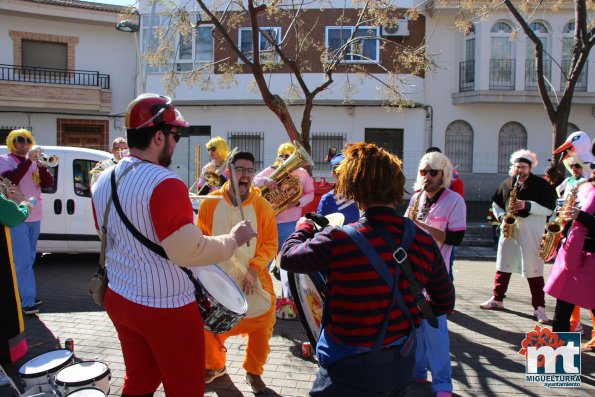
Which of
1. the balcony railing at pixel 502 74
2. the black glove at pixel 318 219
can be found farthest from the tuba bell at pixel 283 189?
the balcony railing at pixel 502 74

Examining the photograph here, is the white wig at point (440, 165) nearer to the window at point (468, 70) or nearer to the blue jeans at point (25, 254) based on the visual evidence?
the blue jeans at point (25, 254)

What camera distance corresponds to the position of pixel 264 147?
18938 mm

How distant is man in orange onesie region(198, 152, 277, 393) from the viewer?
3.89m

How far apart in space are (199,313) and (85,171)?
21.8 ft

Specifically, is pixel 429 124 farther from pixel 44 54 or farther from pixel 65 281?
pixel 44 54

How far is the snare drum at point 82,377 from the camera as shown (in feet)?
10.1

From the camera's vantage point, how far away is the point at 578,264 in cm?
429

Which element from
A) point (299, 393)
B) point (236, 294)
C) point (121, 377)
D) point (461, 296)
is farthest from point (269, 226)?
point (461, 296)

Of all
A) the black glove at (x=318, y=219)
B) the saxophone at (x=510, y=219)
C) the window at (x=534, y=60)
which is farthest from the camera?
the window at (x=534, y=60)

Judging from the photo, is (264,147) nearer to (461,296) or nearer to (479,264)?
(479,264)

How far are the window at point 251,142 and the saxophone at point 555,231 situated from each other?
14.1 meters

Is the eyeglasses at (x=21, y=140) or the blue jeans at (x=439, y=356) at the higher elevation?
the eyeglasses at (x=21, y=140)

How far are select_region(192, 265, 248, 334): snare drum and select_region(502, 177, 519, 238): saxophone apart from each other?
12.9ft

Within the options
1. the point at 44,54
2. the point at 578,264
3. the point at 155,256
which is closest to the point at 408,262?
the point at 155,256
